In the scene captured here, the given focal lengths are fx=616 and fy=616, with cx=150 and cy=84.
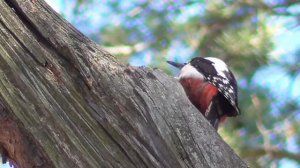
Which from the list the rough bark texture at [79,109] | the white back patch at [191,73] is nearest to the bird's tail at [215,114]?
the white back patch at [191,73]

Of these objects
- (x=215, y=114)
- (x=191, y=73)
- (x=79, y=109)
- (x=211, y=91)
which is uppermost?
(x=191, y=73)

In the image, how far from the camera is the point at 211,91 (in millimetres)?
3084

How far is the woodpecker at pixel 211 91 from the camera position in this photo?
2953 mm

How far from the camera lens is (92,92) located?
144 cm

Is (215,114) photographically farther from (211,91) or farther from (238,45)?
(238,45)

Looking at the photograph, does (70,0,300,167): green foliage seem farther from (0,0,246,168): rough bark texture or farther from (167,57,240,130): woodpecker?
(0,0,246,168): rough bark texture

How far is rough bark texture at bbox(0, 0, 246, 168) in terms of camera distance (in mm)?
1378

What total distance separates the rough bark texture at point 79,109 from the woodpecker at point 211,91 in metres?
1.34

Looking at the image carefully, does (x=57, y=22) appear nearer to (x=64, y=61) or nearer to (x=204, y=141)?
(x=64, y=61)

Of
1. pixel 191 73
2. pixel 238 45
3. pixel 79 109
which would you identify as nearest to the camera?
pixel 79 109

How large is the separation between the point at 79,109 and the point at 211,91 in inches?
68.5

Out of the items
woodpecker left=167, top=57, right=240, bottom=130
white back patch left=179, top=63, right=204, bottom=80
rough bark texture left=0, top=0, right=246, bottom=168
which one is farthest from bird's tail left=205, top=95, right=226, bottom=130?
rough bark texture left=0, top=0, right=246, bottom=168

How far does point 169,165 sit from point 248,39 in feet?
12.6

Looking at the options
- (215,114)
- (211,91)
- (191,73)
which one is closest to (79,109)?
(215,114)
